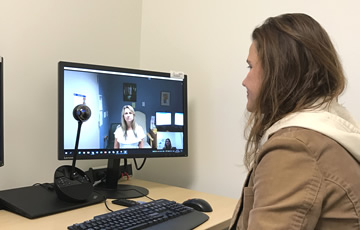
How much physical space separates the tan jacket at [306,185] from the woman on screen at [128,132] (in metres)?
0.82

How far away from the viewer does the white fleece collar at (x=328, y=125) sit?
745mm

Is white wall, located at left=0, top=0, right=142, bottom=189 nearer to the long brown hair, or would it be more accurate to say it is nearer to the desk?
the desk

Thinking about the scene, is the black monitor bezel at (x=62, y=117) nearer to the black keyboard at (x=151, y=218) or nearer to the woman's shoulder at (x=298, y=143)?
the black keyboard at (x=151, y=218)

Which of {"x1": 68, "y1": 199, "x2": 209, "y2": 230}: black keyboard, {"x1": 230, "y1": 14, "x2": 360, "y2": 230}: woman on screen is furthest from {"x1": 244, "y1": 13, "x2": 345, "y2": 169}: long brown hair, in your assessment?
{"x1": 68, "y1": 199, "x2": 209, "y2": 230}: black keyboard

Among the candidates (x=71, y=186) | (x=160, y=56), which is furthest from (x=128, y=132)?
(x=160, y=56)

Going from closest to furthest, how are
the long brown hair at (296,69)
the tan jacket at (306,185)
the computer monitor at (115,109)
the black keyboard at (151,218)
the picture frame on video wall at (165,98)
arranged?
the tan jacket at (306,185) < the long brown hair at (296,69) < the black keyboard at (151,218) < the computer monitor at (115,109) < the picture frame on video wall at (165,98)

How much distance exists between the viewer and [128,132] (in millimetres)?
1492

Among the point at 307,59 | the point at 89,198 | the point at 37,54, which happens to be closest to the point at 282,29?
the point at 307,59

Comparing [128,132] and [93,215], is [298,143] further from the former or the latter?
[128,132]

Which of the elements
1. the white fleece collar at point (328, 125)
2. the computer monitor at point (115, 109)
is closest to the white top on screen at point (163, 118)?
the computer monitor at point (115, 109)

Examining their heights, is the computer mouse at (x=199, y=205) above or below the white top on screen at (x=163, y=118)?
below

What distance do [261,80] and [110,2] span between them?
1.16m

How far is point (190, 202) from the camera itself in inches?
51.1

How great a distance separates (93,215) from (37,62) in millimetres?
707
